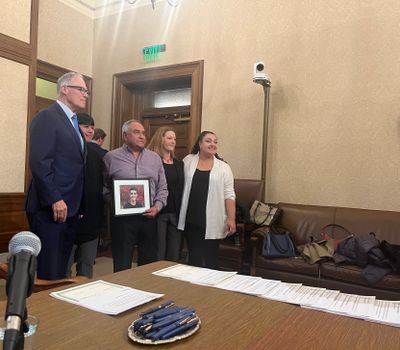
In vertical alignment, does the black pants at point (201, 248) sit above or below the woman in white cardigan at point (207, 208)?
below

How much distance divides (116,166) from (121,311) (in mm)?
1685

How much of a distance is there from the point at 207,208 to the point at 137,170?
23.5 inches

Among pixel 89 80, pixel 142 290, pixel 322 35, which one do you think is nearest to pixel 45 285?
pixel 142 290

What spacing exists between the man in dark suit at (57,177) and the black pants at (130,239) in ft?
1.24

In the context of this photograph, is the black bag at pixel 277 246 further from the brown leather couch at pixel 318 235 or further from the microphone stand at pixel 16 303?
the microphone stand at pixel 16 303

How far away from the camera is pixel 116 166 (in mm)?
2527

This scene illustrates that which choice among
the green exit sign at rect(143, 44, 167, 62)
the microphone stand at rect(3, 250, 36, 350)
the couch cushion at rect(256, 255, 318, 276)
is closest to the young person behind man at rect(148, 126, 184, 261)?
the couch cushion at rect(256, 255, 318, 276)

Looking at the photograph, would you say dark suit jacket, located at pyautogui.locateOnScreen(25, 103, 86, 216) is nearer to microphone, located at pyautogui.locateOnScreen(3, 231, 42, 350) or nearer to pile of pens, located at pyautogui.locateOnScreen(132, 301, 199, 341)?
pile of pens, located at pyautogui.locateOnScreen(132, 301, 199, 341)

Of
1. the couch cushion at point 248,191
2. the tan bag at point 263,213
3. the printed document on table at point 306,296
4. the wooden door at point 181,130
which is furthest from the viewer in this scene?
the wooden door at point 181,130

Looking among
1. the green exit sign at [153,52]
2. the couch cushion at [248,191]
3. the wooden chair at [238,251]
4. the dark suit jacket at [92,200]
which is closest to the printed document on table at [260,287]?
the dark suit jacket at [92,200]

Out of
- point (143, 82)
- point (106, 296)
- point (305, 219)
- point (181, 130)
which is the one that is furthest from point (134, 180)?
point (143, 82)

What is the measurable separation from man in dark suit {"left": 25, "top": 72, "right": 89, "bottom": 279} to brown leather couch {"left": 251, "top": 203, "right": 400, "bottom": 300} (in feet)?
5.62

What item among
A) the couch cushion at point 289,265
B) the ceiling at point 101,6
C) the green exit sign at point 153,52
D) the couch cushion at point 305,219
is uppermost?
the ceiling at point 101,6

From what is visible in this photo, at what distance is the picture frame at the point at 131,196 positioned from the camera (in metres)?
2.38
